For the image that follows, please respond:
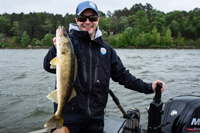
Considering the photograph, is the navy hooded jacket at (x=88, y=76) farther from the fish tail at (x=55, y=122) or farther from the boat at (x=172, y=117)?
the boat at (x=172, y=117)

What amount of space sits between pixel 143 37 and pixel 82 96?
3139 inches

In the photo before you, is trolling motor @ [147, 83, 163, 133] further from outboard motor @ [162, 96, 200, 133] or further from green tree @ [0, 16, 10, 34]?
green tree @ [0, 16, 10, 34]

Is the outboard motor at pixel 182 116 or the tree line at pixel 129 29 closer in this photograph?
the outboard motor at pixel 182 116

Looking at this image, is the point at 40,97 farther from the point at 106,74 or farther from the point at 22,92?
the point at 106,74

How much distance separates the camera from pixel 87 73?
2.47m

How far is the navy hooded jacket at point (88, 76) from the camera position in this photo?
2.41 m

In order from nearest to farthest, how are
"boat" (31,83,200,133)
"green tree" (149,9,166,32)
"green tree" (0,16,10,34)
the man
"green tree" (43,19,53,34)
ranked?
the man < "boat" (31,83,200,133) < "green tree" (43,19,53,34) < "green tree" (149,9,166,32) < "green tree" (0,16,10,34)

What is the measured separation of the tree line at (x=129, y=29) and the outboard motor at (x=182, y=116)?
2976 inches

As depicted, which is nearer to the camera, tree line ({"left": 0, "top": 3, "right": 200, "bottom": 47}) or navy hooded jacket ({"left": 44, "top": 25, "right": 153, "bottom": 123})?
navy hooded jacket ({"left": 44, "top": 25, "right": 153, "bottom": 123})

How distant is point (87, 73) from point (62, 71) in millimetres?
411

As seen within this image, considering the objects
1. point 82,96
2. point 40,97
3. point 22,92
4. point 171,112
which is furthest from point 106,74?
point 22,92

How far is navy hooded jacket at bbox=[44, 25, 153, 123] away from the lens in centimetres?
241

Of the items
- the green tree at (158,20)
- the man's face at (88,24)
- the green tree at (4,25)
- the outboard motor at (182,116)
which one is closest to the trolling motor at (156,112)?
the outboard motor at (182,116)

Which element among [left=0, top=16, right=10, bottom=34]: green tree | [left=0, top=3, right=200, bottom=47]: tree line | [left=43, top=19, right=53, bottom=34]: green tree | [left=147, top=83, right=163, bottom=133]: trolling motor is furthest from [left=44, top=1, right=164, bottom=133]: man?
[left=0, top=16, right=10, bottom=34]: green tree
